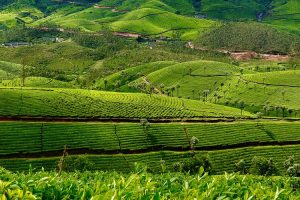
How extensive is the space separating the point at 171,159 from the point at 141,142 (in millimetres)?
8276

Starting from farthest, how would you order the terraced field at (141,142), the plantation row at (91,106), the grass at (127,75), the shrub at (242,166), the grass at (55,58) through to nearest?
the grass at (55,58) < the grass at (127,75) < the plantation row at (91,106) < the terraced field at (141,142) < the shrub at (242,166)

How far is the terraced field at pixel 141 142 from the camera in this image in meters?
80.6

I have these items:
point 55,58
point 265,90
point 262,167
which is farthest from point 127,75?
point 262,167

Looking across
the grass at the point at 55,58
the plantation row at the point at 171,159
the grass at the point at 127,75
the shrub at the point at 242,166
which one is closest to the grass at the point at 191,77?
the grass at the point at 127,75

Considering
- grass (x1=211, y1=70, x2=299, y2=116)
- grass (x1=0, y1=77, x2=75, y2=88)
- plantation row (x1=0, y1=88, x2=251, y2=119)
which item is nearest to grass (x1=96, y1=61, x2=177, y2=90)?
grass (x1=0, y1=77, x2=75, y2=88)

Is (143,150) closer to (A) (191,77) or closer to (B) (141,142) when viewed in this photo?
(B) (141,142)

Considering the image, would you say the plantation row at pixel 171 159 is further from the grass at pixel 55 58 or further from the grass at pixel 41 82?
the grass at pixel 55 58

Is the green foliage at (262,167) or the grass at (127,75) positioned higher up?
the green foliage at (262,167)

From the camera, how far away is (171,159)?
84750 millimetres

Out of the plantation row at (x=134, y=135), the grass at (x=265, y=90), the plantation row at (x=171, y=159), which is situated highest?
the plantation row at (x=134, y=135)

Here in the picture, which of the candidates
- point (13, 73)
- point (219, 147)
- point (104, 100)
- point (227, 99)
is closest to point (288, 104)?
point (227, 99)

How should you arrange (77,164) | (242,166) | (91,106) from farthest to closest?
(91,106) < (242,166) < (77,164)

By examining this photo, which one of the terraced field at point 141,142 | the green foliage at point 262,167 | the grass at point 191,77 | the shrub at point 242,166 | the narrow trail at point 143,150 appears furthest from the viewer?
the grass at point 191,77

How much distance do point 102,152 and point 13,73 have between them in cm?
9730
